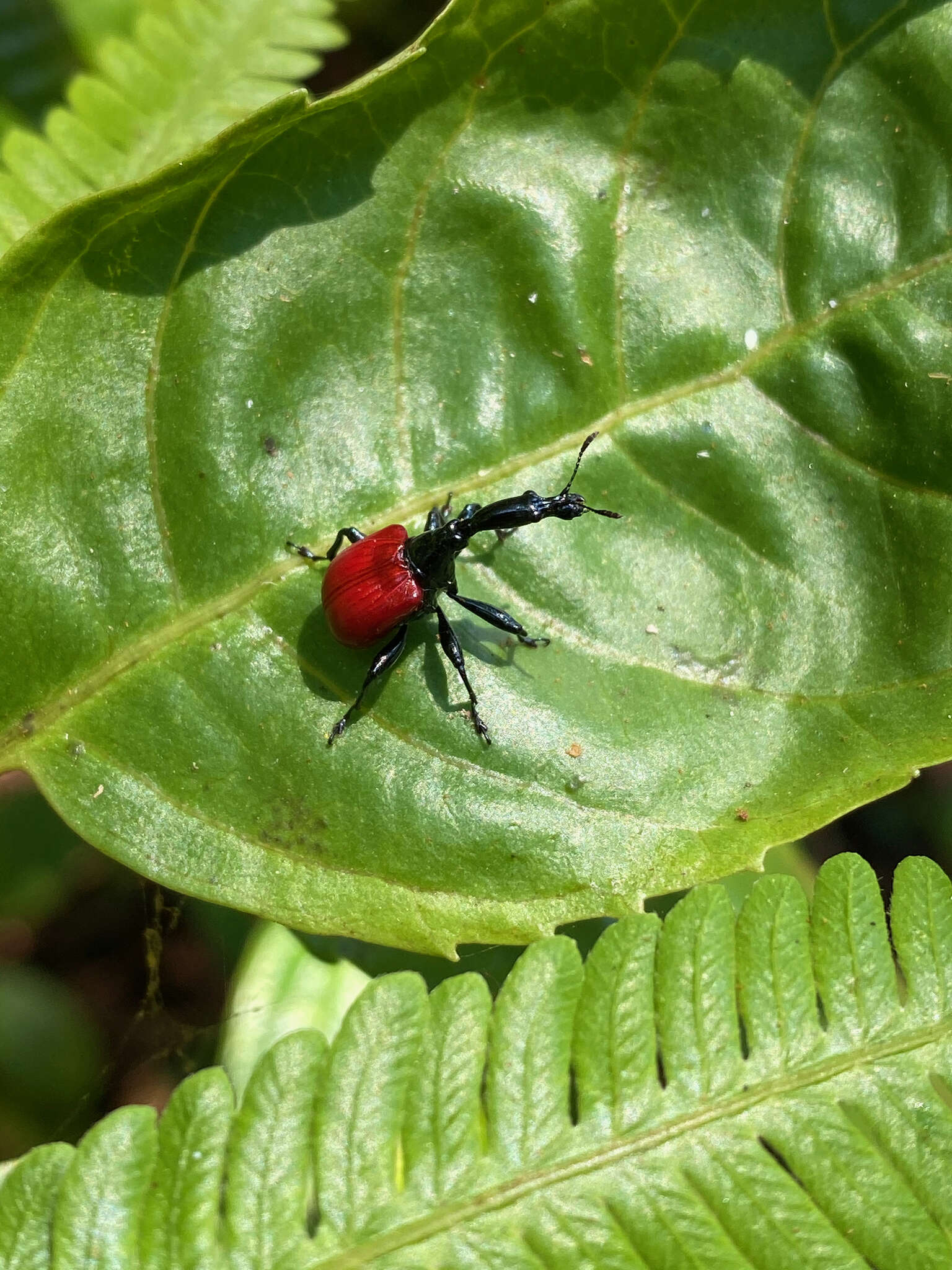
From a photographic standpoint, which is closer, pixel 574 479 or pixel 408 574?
pixel 574 479

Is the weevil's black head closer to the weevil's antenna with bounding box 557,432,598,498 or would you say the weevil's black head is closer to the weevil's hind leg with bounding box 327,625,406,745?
the weevil's antenna with bounding box 557,432,598,498

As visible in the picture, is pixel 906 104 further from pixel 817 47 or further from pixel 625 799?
pixel 625 799

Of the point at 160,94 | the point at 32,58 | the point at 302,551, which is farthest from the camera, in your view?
the point at 32,58

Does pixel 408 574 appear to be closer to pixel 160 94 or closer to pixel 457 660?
pixel 457 660

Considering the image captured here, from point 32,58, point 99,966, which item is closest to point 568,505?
point 99,966

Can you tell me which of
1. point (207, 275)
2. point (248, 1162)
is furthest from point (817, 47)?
point (248, 1162)

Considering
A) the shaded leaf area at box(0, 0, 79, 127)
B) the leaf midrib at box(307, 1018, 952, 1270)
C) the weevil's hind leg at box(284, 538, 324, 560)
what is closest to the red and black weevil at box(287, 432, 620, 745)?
the weevil's hind leg at box(284, 538, 324, 560)
